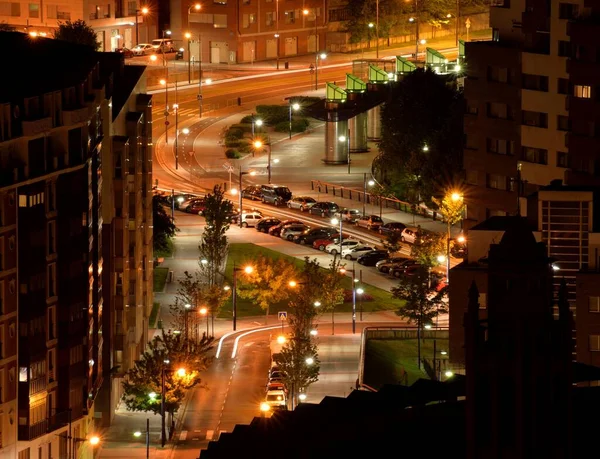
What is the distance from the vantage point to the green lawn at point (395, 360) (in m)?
151

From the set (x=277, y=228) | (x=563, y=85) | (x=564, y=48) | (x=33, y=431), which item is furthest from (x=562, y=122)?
(x=33, y=431)

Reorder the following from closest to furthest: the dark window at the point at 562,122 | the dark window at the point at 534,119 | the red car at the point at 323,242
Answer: the dark window at the point at 562,122 < the dark window at the point at 534,119 < the red car at the point at 323,242

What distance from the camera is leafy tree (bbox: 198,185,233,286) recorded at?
17288 centimetres

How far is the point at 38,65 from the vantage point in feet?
442

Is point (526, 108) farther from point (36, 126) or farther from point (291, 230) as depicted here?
point (36, 126)

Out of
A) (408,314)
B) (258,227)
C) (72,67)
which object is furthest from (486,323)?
(258,227)

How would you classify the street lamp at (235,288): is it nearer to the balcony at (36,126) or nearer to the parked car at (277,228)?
the parked car at (277,228)

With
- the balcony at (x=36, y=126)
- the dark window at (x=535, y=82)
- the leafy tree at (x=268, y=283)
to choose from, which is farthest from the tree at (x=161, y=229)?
the balcony at (x=36, y=126)

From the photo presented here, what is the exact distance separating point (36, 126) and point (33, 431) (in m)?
15.0

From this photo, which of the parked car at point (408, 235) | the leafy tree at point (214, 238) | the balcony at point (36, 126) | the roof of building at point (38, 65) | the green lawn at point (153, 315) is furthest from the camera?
the parked car at point (408, 235)

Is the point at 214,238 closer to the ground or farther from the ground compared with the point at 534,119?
closer to the ground

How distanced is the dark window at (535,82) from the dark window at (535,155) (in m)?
3.99

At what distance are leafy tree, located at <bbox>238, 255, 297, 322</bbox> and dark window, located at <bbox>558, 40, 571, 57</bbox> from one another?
23181 mm

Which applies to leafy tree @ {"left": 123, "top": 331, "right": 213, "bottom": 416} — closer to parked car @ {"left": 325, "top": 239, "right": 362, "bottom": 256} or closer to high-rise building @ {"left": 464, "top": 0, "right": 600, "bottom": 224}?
high-rise building @ {"left": 464, "top": 0, "right": 600, "bottom": 224}
